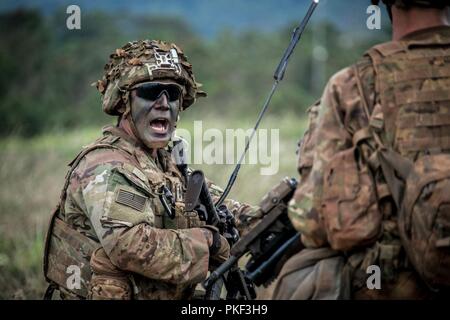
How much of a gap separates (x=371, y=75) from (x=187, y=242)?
5.79 feet

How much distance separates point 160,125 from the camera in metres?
6.62

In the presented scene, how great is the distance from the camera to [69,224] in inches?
253

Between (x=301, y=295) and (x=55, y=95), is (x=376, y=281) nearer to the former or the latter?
(x=301, y=295)

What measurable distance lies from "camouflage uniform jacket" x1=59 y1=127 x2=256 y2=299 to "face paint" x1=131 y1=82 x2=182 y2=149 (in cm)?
11

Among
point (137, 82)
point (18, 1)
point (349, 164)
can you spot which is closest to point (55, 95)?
point (18, 1)

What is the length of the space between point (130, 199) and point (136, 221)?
147 millimetres

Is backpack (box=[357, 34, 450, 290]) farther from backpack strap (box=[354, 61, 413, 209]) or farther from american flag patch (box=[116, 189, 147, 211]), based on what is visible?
american flag patch (box=[116, 189, 147, 211])

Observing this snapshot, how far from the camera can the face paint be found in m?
6.54
